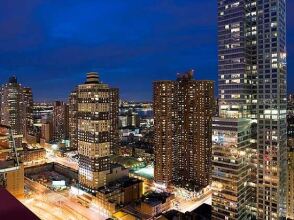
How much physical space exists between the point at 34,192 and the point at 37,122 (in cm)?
5537

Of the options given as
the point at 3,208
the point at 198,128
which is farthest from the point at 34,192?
the point at 3,208

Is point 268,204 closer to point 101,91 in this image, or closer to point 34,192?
point 101,91

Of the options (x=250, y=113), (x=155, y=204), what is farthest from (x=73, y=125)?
(x=250, y=113)

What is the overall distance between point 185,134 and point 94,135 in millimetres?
12631

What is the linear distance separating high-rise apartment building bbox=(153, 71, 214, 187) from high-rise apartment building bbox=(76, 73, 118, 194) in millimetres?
7243

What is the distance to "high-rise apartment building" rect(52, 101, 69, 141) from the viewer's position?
68000 millimetres

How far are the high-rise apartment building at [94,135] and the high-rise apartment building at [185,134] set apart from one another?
7.24 metres

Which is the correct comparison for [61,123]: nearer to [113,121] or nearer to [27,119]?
[27,119]

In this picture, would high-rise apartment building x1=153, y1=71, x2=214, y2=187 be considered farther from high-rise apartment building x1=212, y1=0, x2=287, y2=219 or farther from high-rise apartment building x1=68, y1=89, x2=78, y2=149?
high-rise apartment building x1=68, y1=89, x2=78, y2=149

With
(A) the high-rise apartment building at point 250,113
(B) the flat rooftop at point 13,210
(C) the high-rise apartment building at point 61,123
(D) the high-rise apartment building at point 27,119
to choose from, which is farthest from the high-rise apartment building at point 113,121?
(B) the flat rooftop at point 13,210

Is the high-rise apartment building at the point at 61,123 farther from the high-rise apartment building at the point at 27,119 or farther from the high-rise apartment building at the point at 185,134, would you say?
the high-rise apartment building at the point at 185,134

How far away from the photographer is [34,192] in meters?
37.8

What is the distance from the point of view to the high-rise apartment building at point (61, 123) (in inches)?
2677

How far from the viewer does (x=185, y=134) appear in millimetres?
40062
